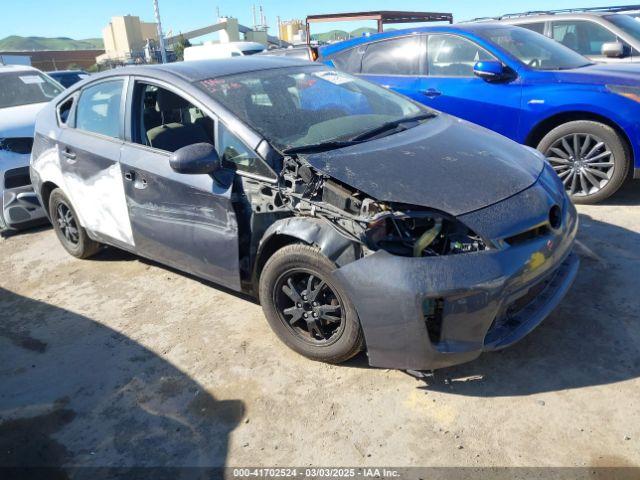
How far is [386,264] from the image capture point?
2533 mm

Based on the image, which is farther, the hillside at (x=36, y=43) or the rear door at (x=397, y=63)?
the hillside at (x=36, y=43)

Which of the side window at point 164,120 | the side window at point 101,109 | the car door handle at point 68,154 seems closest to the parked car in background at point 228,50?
the side window at point 101,109

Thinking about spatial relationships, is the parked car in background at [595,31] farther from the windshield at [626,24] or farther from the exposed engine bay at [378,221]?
the exposed engine bay at [378,221]

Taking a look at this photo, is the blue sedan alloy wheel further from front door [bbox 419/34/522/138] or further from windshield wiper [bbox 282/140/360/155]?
windshield wiper [bbox 282/140/360/155]

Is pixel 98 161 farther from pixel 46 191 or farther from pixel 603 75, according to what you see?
pixel 603 75

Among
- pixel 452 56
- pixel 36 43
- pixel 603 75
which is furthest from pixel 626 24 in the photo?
pixel 36 43

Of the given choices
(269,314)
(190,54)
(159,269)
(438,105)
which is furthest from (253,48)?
(269,314)

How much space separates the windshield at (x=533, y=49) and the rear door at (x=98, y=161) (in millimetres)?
3715

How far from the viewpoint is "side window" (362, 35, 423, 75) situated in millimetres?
5871

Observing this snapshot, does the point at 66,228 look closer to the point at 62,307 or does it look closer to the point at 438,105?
the point at 62,307

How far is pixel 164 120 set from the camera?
3.83m

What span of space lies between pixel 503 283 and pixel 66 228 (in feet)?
13.3

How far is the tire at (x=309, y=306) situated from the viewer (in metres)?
2.79

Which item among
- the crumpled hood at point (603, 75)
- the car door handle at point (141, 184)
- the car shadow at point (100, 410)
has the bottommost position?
the car shadow at point (100, 410)
